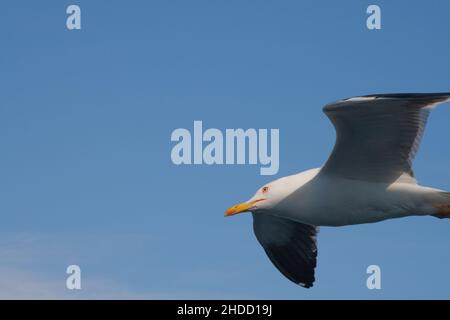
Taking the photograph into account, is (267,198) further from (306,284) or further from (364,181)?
(306,284)

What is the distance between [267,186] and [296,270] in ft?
7.90

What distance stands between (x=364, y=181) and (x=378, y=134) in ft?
2.52

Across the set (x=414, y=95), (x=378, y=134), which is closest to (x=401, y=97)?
(x=414, y=95)

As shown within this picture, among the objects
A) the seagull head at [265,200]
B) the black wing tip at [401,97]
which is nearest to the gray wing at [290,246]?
the seagull head at [265,200]

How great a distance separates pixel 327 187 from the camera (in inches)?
449

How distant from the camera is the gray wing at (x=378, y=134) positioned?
1030cm

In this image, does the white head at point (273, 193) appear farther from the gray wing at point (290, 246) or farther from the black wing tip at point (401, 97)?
the gray wing at point (290, 246)

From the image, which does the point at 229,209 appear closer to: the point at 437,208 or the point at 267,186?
the point at 267,186

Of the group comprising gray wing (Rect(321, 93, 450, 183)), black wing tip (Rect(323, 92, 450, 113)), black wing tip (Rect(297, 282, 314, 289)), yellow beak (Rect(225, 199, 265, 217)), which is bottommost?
black wing tip (Rect(297, 282, 314, 289))

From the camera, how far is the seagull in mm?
10711

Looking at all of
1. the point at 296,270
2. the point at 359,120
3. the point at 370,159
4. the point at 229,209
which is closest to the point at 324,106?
the point at 359,120

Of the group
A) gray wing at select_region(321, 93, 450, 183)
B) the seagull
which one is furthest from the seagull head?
gray wing at select_region(321, 93, 450, 183)

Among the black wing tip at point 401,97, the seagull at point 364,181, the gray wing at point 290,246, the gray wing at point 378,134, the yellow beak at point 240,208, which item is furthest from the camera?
the gray wing at point 290,246

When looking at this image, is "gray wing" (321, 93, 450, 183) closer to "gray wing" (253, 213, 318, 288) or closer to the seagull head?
the seagull head
